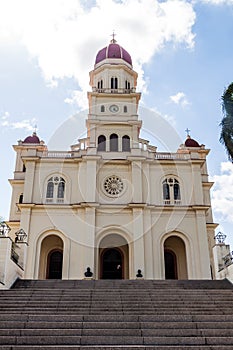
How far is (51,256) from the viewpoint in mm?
26516

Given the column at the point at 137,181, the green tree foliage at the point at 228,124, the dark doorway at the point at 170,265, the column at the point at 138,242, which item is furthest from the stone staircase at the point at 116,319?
the dark doorway at the point at 170,265

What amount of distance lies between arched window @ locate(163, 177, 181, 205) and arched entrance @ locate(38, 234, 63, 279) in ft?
29.1

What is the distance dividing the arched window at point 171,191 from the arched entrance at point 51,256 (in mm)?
8856

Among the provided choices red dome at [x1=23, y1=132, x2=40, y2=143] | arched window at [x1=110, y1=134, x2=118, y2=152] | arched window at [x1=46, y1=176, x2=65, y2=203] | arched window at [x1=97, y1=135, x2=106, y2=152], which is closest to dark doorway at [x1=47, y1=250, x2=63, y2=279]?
arched window at [x1=46, y1=176, x2=65, y2=203]

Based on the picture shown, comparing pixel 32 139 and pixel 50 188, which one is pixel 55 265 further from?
pixel 32 139

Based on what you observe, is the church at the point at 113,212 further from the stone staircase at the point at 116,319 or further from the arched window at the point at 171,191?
the stone staircase at the point at 116,319

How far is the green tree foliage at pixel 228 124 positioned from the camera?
16234 mm

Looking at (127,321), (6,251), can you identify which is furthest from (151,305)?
(6,251)

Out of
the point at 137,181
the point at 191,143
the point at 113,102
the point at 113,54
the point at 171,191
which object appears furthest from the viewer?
the point at 191,143

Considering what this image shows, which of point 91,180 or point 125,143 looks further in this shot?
point 125,143

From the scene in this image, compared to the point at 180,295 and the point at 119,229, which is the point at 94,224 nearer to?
the point at 119,229

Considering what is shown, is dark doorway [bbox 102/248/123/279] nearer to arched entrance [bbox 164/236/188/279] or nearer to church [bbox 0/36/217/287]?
church [bbox 0/36/217/287]

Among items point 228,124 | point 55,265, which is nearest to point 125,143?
point 55,265

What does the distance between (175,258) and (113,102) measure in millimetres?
14718
